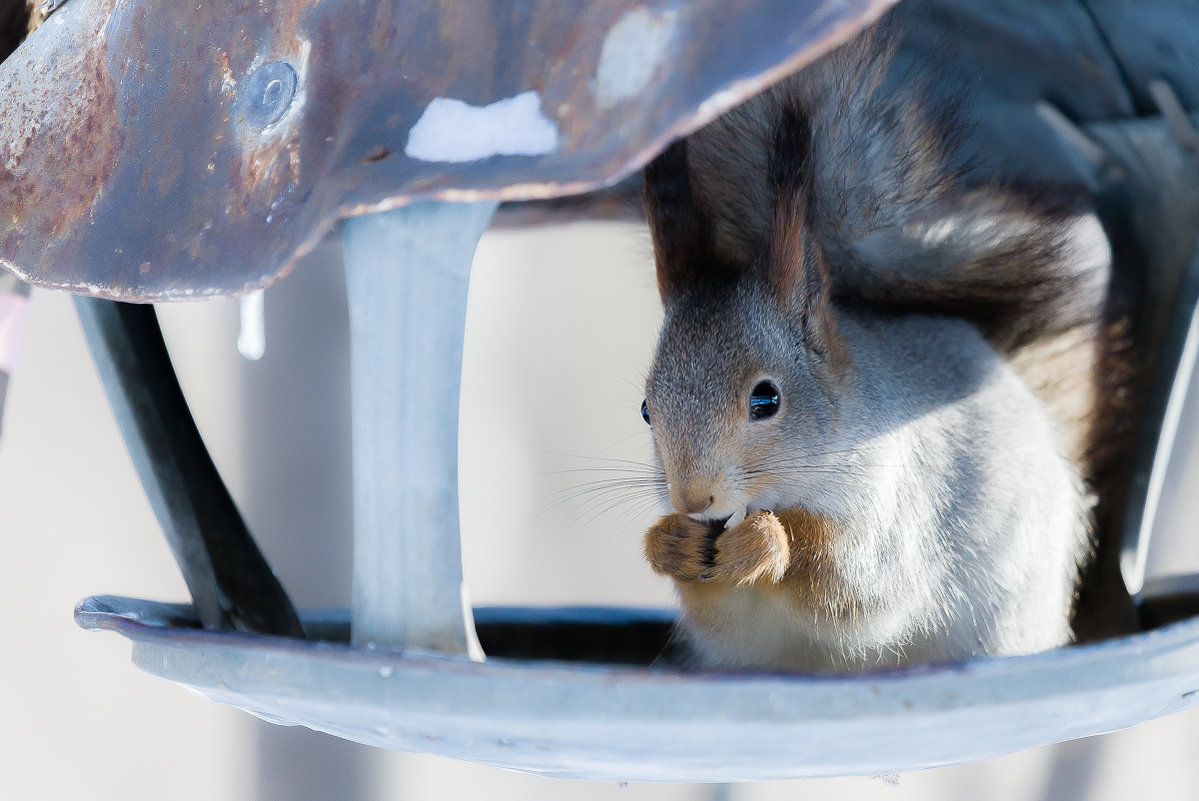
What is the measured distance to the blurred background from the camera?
2.23m

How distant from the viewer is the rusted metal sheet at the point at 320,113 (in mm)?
423

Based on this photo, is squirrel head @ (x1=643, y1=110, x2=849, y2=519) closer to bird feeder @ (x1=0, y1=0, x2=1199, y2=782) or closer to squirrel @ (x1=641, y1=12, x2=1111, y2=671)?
squirrel @ (x1=641, y1=12, x2=1111, y2=671)

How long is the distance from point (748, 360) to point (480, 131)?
47 centimetres

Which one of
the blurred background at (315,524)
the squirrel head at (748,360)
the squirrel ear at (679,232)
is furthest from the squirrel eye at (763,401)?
the blurred background at (315,524)

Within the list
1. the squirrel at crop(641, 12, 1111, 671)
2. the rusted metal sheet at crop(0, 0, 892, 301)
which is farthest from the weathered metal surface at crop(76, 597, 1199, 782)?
the squirrel at crop(641, 12, 1111, 671)

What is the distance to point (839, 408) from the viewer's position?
36.6 inches

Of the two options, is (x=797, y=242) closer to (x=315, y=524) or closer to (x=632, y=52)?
(x=632, y=52)

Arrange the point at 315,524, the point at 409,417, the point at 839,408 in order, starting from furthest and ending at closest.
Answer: the point at 315,524 → the point at 839,408 → the point at 409,417

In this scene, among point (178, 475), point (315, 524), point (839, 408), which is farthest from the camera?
point (315, 524)

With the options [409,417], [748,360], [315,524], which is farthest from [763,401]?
[315,524]

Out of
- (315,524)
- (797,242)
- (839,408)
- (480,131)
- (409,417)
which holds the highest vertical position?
(480,131)

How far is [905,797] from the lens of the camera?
7.70 feet

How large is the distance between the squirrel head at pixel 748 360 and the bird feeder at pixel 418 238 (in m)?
0.29

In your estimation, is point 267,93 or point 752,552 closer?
point 267,93
